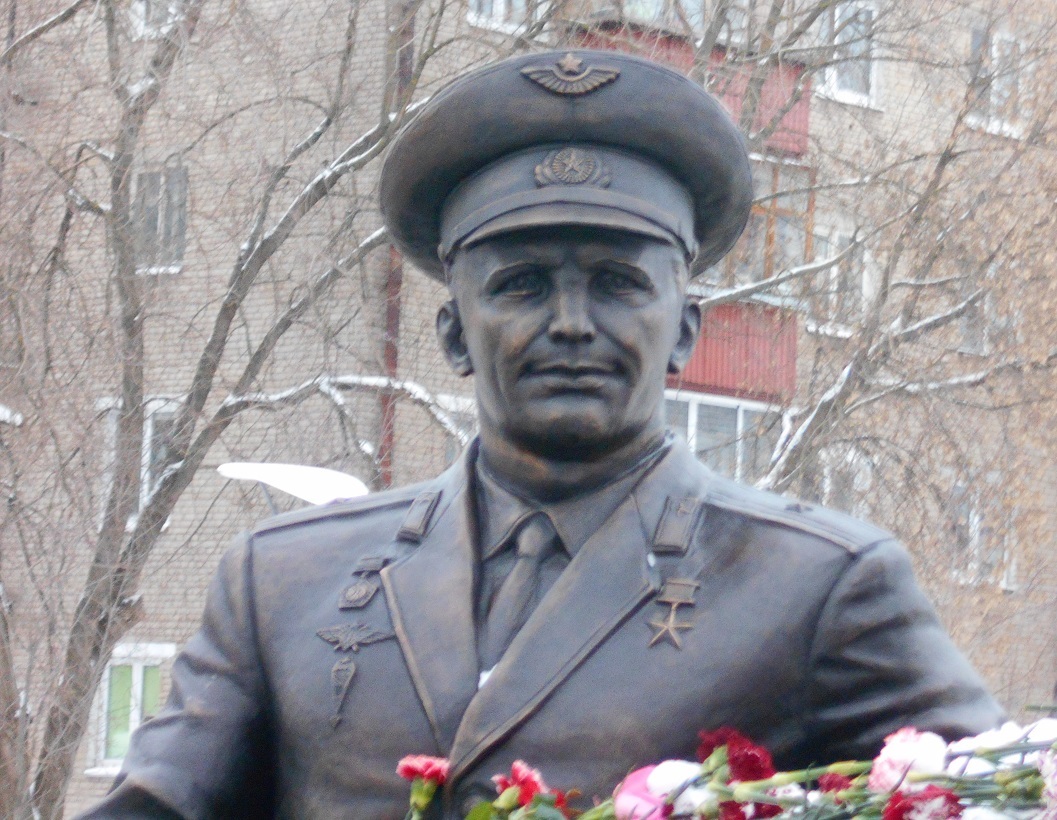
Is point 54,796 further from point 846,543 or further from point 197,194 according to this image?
point 846,543

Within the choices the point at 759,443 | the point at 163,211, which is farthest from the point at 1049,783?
the point at 759,443

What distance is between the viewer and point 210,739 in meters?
2.82

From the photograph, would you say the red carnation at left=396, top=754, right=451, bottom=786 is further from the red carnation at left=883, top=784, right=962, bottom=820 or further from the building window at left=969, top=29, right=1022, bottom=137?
the building window at left=969, top=29, right=1022, bottom=137

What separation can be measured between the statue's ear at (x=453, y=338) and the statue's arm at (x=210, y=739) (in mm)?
427

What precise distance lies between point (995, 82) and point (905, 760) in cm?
1336

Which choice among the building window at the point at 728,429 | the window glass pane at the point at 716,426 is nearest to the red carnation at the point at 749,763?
the building window at the point at 728,429

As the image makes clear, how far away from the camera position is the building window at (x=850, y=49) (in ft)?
44.9

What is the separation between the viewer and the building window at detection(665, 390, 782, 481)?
1405cm

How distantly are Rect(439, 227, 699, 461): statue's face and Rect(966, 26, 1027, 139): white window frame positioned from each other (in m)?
11.3

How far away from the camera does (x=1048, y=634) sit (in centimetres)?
1734

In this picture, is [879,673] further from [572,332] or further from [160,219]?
[160,219]

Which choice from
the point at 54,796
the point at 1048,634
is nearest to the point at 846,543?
the point at 54,796

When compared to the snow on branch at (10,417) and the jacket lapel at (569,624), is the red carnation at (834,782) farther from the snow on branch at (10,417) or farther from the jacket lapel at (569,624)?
the snow on branch at (10,417)

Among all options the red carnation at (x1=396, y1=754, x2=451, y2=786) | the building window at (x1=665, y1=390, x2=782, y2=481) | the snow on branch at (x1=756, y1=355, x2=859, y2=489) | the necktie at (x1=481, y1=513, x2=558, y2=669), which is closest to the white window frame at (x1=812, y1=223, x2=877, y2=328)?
the building window at (x1=665, y1=390, x2=782, y2=481)
